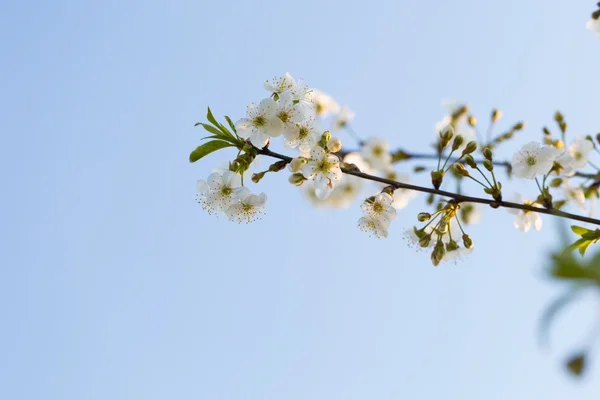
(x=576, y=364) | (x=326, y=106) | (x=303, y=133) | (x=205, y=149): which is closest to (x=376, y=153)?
(x=326, y=106)

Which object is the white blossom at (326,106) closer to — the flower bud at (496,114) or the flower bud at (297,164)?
the flower bud at (496,114)

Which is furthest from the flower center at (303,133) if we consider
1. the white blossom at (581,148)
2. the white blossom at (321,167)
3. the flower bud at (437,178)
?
the white blossom at (581,148)

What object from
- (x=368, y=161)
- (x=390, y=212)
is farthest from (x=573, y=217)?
(x=368, y=161)

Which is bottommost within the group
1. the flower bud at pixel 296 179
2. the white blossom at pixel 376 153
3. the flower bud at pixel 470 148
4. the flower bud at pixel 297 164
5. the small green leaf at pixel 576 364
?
the small green leaf at pixel 576 364

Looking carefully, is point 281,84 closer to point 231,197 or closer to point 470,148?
point 231,197

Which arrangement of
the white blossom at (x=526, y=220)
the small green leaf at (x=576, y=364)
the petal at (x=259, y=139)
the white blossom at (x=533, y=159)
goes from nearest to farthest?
the small green leaf at (x=576, y=364) < the petal at (x=259, y=139) < the white blossom at (x=533, y=159) < the white blossom at (x=526, y=220)

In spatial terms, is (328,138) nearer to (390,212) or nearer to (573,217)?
(390,212)
